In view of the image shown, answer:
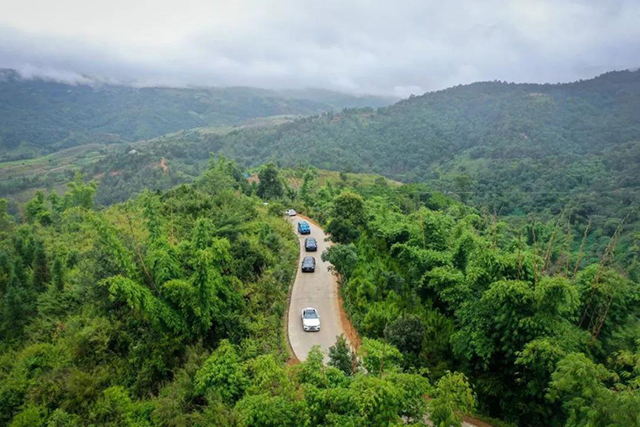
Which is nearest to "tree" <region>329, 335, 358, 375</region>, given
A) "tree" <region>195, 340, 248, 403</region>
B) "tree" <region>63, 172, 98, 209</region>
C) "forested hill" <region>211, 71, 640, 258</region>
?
"tree" <region>195, 340, 248, 403</region>

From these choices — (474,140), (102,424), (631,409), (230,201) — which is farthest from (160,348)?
(474,140)

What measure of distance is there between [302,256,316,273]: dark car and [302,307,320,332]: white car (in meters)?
6.02

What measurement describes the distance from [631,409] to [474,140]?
195238 mm

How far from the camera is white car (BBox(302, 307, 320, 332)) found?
19.5 metres

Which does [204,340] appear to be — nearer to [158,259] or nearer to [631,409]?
[158,259]

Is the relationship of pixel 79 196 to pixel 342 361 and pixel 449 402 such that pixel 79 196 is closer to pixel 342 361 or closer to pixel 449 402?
pixel 342 361

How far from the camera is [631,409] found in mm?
8016

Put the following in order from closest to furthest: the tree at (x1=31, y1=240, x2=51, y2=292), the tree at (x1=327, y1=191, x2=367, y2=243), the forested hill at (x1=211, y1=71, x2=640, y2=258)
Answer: the tree at (x1=31, y1=240, x2=51, y2=292) → the tree at (x1=327, y1=191, x2=367, y2=243) → the forested hill at (x1=211, y1=71, x2=640, y2=258)

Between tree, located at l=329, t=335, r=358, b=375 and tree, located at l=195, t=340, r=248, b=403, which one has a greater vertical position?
tree, located at l=329, t=335, r=358, b=375

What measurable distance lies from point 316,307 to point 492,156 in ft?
486

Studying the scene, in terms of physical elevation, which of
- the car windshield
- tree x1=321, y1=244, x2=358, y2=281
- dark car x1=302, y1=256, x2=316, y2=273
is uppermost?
tree x1=321, y1=244, x2=358, y2=281

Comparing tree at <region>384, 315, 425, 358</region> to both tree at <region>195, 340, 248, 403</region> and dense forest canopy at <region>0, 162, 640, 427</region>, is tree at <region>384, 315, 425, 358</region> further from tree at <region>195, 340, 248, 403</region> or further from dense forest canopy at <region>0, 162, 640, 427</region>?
tree at <region>195, 340, 248, 403</region>

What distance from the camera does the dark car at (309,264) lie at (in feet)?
86.3

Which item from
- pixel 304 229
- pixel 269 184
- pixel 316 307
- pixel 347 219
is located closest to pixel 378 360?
pixel 316 307
